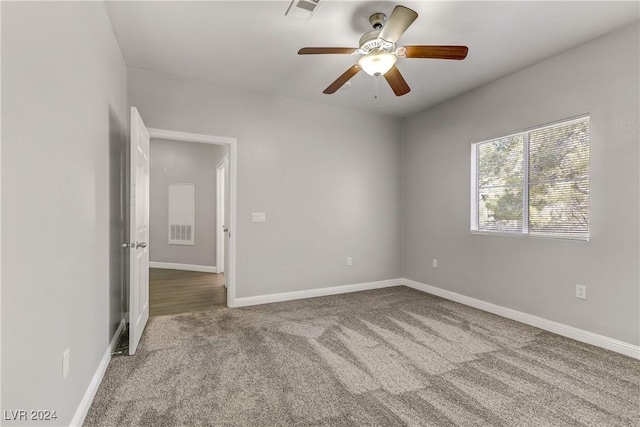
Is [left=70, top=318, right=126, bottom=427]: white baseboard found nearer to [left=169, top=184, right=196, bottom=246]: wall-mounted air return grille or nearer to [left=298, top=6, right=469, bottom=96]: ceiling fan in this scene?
[left=298, top=6, right=469, bottom=96]: ceiling fan

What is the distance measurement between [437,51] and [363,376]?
7.83ft

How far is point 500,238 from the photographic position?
3645 millimetres

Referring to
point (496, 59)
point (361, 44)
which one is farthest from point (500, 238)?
point (361, 44)

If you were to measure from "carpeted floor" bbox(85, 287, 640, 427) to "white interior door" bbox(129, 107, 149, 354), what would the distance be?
25cm

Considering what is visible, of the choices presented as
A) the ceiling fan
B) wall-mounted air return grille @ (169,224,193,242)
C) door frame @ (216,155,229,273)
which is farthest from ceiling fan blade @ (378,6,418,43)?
wall-mounted air return grille @ (169,224,193,242)

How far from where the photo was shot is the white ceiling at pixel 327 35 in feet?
7.84

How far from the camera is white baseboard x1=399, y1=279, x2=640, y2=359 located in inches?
103

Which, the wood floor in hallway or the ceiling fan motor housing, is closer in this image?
the ceiling fan motor housing

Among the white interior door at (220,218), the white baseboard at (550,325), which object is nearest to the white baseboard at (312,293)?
the white baseboard at (550,325)

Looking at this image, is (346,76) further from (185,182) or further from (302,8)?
(185,182)

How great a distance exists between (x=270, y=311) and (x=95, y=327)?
6.23ft

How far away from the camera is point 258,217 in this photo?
4.06 meters

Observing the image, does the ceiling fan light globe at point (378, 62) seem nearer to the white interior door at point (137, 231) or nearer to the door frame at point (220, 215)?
the white interior door at point (137, 231)

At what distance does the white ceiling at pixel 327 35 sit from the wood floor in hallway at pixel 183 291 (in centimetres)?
279
